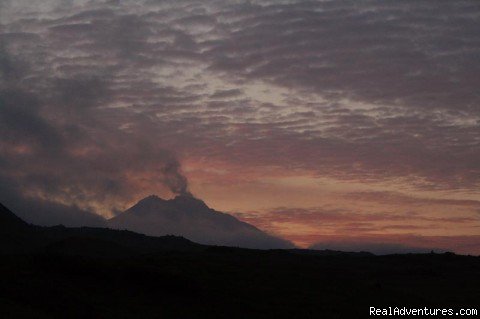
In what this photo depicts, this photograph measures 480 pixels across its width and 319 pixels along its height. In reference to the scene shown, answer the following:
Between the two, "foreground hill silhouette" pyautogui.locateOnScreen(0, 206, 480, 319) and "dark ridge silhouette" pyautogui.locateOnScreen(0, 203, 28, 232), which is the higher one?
"dark ridge silhouette" pyautogui.locateOnScreen(0, 203, 28, 232)

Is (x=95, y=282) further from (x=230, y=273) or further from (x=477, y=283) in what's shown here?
(x=477, y=283)

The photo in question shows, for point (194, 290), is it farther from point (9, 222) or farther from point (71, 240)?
point (9, 222)

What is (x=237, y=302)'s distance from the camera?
152 ft

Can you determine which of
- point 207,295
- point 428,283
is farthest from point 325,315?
point 428,283

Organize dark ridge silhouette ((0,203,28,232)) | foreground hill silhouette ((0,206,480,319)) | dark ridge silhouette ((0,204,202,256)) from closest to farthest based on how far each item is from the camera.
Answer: foreground hill silhouette ((0,206,480,319)) → dark ridge silhouette ((0,204,202,256)) → dark ridge silhouette ((0,203,28,232))

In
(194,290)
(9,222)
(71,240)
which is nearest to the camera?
(194,290)

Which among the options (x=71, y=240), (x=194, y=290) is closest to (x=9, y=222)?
(x=71, y=240)

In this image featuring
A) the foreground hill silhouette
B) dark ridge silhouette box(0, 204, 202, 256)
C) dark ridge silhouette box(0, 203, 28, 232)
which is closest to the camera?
the foreground hill silhouette

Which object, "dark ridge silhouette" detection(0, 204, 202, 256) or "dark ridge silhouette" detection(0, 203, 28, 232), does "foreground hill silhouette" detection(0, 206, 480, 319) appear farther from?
"dark ridge silhouette" detection(0, 203, 28, 232)

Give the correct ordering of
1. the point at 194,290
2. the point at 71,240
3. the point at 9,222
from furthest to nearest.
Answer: the point at 9,222 → the point at 71,240 → the point at 194,290

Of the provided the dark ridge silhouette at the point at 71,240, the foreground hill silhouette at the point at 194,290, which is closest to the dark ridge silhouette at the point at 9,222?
the dark ridge silhouette at the point at 71,240

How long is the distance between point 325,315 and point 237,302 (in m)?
6.62

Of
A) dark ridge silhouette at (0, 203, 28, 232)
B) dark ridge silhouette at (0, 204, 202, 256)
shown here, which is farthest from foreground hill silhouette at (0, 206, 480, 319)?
dark ridge silhouette at (0, 203, 28, 232)

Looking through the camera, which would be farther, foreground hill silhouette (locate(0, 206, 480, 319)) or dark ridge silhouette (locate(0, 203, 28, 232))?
dark ridge silhouette (locate(0, 203, 28, 232))
